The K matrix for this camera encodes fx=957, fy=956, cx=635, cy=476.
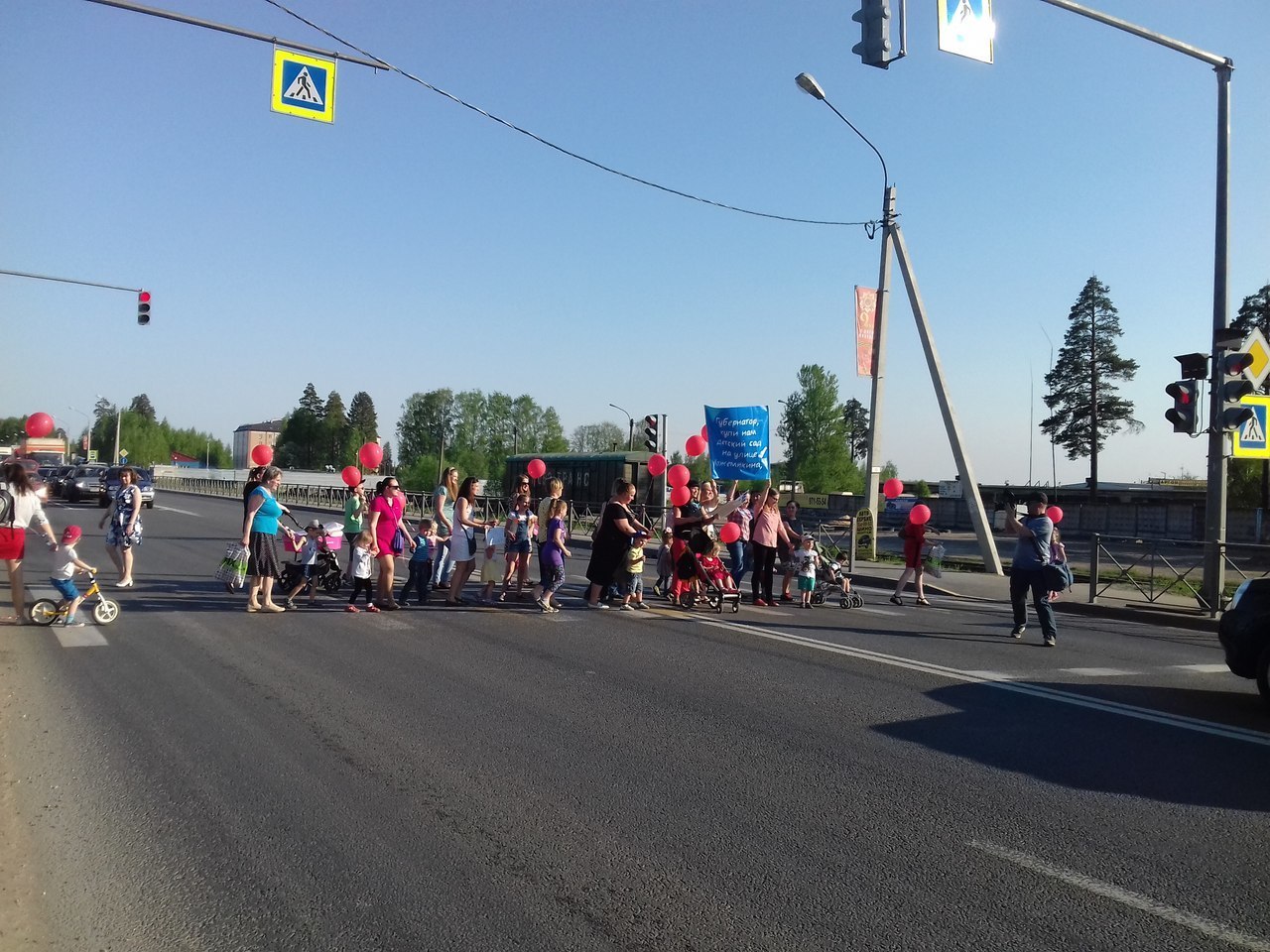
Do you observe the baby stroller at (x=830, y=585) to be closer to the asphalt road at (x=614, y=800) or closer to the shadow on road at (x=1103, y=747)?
the asphalt road at (x=614, y=800)

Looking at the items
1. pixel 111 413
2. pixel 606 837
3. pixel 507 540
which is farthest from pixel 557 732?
pixel 111 413

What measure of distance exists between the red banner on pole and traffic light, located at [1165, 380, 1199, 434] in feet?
28.2

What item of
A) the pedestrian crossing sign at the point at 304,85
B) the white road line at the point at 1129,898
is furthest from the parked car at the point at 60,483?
the white road line at the point at 1129,898

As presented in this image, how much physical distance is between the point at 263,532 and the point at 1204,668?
33.9 ft

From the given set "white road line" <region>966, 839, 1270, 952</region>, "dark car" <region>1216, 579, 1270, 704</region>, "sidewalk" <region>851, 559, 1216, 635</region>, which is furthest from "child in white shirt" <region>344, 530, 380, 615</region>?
"sidewalk" <region>851, 559, 1216, 635</region>

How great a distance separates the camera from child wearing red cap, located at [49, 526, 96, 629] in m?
9.90

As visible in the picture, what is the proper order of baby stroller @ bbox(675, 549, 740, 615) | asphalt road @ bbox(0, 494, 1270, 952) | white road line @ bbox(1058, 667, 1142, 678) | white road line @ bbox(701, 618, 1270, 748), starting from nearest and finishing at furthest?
asphalt road @ bbox(0, 494, 1270, 952) < white road line @ bbox(701, 618, 1270, 748) < white road line @ bbox(1058, 667, 1142, 678) < baby stroller @ bbox(675, 549, 740, 615)

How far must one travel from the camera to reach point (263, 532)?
1105 cm

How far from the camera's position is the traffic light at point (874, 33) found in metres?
9.39

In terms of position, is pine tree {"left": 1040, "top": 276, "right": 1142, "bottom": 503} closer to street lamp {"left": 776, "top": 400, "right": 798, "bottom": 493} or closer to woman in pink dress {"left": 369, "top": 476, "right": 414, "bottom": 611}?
street lamp {"left": 776, "top": 400, "right": 798, "bottom": 493}

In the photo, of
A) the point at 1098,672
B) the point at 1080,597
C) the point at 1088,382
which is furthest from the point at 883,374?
the point at 1088,382

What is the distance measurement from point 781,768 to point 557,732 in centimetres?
156

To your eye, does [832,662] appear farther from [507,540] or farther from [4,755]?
[4,755]

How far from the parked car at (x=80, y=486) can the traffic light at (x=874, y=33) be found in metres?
40.2
